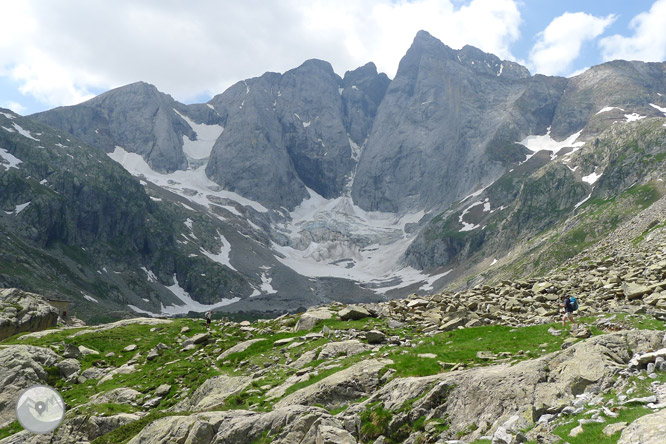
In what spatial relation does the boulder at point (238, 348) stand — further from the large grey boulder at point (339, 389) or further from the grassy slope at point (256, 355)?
the large grey boulder at point (339, 389)

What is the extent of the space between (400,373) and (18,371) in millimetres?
37929

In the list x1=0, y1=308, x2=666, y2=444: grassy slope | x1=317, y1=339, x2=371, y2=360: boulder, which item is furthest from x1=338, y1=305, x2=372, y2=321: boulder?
x1=317, y1=339, x2=371, y2=360: boulder

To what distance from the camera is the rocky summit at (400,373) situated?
15.6 m

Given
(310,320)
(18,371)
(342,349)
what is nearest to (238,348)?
(310,320)

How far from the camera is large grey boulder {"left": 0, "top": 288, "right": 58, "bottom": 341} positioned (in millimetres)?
67250

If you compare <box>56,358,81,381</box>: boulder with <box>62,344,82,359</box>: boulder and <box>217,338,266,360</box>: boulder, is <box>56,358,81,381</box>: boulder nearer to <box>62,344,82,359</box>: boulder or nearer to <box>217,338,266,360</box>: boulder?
<box>62,344,82,359</box>: boulder

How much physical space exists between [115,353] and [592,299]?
161 ft

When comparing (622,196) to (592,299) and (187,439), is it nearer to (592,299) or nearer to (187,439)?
(592,299)

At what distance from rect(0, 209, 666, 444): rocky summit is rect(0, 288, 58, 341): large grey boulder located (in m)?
16.8

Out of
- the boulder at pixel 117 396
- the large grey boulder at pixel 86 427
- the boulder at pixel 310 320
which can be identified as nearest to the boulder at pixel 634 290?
the boulder at pixel 310 320

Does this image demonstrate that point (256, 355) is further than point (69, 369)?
No

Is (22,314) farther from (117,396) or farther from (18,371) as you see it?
(117,396)

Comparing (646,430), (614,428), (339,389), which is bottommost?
(339,389)

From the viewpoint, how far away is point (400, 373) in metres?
23.3
